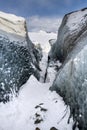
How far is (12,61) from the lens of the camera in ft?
40.3

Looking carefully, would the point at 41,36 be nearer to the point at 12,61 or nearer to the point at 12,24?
the point at 12,24

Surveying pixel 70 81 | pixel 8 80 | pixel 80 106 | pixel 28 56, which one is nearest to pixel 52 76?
pixel 28 56

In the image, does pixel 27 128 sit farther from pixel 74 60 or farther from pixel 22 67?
pixel 22 67

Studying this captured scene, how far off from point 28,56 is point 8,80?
237 centimetres

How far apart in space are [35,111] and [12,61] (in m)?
3.35

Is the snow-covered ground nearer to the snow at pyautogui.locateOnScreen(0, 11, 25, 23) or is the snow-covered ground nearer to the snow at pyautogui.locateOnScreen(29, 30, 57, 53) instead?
the snow at pyautogui.locateOnScreen(0, 11, 25, 23)

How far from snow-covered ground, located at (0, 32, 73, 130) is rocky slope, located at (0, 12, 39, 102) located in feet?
1.63

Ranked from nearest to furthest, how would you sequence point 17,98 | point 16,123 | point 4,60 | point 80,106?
point 80,106 < point 16,123 < point 17,98 < point 4,60

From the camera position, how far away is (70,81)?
9.11 m

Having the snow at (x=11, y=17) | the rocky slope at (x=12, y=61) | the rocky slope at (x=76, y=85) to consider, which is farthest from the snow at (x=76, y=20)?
the rocky slope at (x=76, y=85)

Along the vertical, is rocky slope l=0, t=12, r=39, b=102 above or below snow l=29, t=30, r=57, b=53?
below

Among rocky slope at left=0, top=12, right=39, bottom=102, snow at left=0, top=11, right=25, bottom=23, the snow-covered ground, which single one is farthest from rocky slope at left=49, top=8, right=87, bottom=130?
snow at left=0, top=11, right=25, bottom=23

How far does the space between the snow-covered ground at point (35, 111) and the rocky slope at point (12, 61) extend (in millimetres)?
498

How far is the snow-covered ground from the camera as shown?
9.05 metres
